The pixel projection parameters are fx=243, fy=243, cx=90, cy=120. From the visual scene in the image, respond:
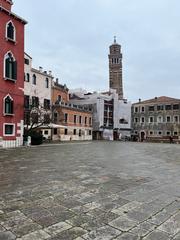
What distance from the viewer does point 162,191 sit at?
16.6ft

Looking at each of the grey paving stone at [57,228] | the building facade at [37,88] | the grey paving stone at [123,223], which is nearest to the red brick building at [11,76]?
the building facade at [37,88]

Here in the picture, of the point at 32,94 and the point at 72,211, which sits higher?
the point at 32,94

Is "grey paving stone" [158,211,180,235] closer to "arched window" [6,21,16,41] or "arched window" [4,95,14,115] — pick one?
"arched window" [4,95,14,115]

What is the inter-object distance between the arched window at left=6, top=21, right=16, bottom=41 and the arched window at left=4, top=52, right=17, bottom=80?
1370 millimetres

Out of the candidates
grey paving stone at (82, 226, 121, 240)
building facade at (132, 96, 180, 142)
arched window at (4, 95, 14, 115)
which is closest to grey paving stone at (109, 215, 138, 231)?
grey paving stone at (82, 226, 121, 240)

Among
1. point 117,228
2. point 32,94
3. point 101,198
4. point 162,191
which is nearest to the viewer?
point 117,228

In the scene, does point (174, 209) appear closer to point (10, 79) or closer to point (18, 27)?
point (10, 79)

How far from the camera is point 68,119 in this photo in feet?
118

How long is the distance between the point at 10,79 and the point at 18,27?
446 cm

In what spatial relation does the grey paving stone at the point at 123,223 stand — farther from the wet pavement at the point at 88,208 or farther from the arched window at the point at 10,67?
the arched window at the point at 10,67

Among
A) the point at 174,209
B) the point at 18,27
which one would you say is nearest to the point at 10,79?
the point at 18,27

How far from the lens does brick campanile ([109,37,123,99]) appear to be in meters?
77.2

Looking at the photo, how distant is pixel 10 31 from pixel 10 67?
2815 mm

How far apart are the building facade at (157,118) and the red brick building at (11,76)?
31042mm
